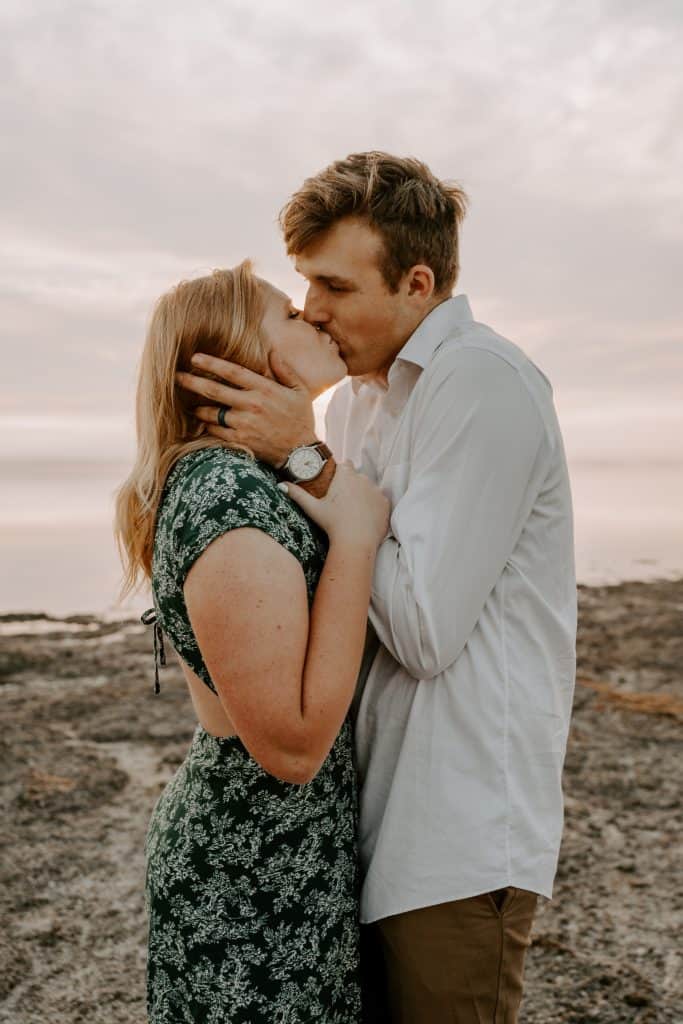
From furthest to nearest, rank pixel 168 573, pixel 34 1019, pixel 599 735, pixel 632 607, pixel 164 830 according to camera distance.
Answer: pixel 632 607, pixel 599 735, pixel 34 1019, pixel 164 830, pixel 168 573

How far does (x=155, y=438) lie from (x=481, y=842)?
1.15 meters

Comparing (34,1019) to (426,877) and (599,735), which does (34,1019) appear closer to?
(426,877)

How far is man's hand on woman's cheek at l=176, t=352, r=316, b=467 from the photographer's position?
2170mm

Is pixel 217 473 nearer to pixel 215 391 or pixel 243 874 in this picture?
pixel 215 391

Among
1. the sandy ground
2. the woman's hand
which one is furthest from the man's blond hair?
the sandy ground

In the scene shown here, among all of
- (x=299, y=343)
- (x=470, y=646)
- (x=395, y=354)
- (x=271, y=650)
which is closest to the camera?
(x=271, y=650)

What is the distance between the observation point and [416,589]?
6.64 feet

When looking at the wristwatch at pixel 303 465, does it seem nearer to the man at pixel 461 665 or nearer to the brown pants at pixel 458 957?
the man at pixel 461 665

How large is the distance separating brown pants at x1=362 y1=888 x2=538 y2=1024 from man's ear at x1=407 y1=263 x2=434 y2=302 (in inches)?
59.5

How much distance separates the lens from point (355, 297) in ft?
8.53

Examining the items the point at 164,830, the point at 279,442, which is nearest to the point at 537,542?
the point at 279,442

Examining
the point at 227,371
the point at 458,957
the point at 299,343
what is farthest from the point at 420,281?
the point at 458,957

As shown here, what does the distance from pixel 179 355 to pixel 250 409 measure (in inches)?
8.1

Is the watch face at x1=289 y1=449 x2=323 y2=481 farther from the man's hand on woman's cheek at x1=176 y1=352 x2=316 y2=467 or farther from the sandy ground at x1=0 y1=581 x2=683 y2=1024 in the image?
the sandy ground at x1=0 y1=581 x2=683 y2=1024
